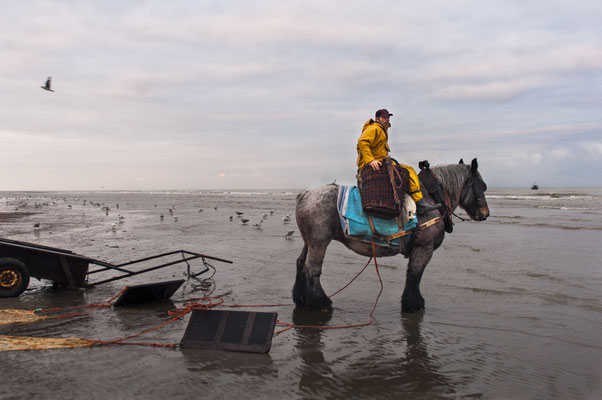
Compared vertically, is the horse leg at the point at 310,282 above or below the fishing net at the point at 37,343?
above

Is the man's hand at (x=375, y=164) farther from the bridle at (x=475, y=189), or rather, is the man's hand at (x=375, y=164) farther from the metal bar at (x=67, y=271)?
the metal bar at (x=67, y=271)

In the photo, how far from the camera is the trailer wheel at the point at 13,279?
274 inches

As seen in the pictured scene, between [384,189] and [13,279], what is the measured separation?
686cm

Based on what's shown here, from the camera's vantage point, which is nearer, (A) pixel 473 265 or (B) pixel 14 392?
(B) pixel 14 392

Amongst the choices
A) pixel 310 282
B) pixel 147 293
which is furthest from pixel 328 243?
pixel 147 293

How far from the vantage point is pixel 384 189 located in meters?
6.07

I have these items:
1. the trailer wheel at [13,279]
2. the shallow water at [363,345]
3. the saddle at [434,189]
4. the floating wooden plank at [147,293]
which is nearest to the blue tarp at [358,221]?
the saddle at [434,189]

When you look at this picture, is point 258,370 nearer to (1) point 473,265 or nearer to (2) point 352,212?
(2) point 352,212

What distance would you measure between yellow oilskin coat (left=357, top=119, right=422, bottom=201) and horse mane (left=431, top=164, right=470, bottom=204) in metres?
0.74

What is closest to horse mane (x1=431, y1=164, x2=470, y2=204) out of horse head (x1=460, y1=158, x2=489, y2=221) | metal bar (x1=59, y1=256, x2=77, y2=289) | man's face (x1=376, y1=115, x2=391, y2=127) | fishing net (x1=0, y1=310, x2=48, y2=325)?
horse head (x1=460, y1=158, x2=489, y2=221)

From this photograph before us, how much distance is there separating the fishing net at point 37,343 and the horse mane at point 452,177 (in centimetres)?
607

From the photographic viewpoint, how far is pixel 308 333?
221 inches

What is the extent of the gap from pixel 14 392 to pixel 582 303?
879 cm

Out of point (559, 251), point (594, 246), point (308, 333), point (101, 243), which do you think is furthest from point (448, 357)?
point (101, 243)
